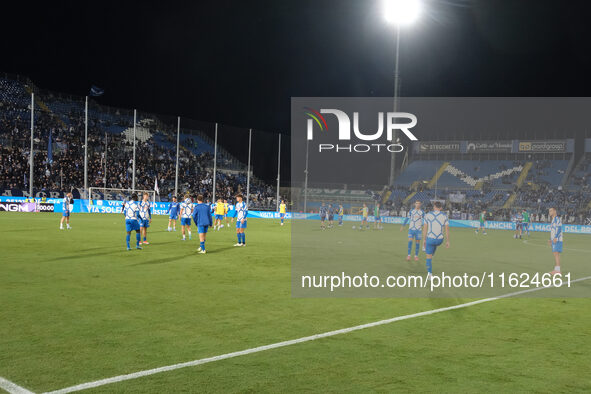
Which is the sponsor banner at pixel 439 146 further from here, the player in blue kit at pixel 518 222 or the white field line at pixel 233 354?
the white field line at pixel 233 354

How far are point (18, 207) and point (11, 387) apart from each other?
4055 cm

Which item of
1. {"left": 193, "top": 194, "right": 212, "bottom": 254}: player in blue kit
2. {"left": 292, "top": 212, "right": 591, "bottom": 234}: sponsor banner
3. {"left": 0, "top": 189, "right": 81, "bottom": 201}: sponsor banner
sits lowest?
{"left": 292, "top": 212, "right": 591, "bottom": 234}: sponsor banner

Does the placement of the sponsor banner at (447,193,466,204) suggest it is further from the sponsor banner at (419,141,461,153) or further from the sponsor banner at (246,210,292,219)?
the sponsor banner at (246,210,292,219)

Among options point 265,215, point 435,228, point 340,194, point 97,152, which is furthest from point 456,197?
point 435,228

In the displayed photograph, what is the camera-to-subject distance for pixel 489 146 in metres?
68.2

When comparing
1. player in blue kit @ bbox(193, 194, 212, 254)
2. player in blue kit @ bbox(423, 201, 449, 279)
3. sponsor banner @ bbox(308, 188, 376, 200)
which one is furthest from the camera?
sponsor banner @ bbox(308, 188, 376, 200)

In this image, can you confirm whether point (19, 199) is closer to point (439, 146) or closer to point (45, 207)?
point (45, 207)

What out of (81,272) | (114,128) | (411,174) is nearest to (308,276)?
(81,272)

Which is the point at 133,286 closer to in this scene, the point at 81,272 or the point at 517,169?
the point at 81,272

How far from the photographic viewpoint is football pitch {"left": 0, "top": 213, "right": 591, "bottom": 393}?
4949mm

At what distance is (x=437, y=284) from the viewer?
11516 mm

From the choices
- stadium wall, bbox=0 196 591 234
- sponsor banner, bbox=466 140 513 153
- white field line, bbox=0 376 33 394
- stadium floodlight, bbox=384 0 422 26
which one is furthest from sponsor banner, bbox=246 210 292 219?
white field line, bbox=0 376 33 394

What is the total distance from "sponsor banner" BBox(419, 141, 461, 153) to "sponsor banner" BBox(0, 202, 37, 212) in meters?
53.2

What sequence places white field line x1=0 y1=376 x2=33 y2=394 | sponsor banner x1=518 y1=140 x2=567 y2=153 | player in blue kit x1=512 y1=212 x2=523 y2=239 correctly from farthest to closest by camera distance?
sponsor banner x1=518 y1=140 x2=567 y2=153 < player in blue kit x1=512 y1=212 x2=523 y2=239 < white field line x1=0 y1=376 x2=33 y2=394
